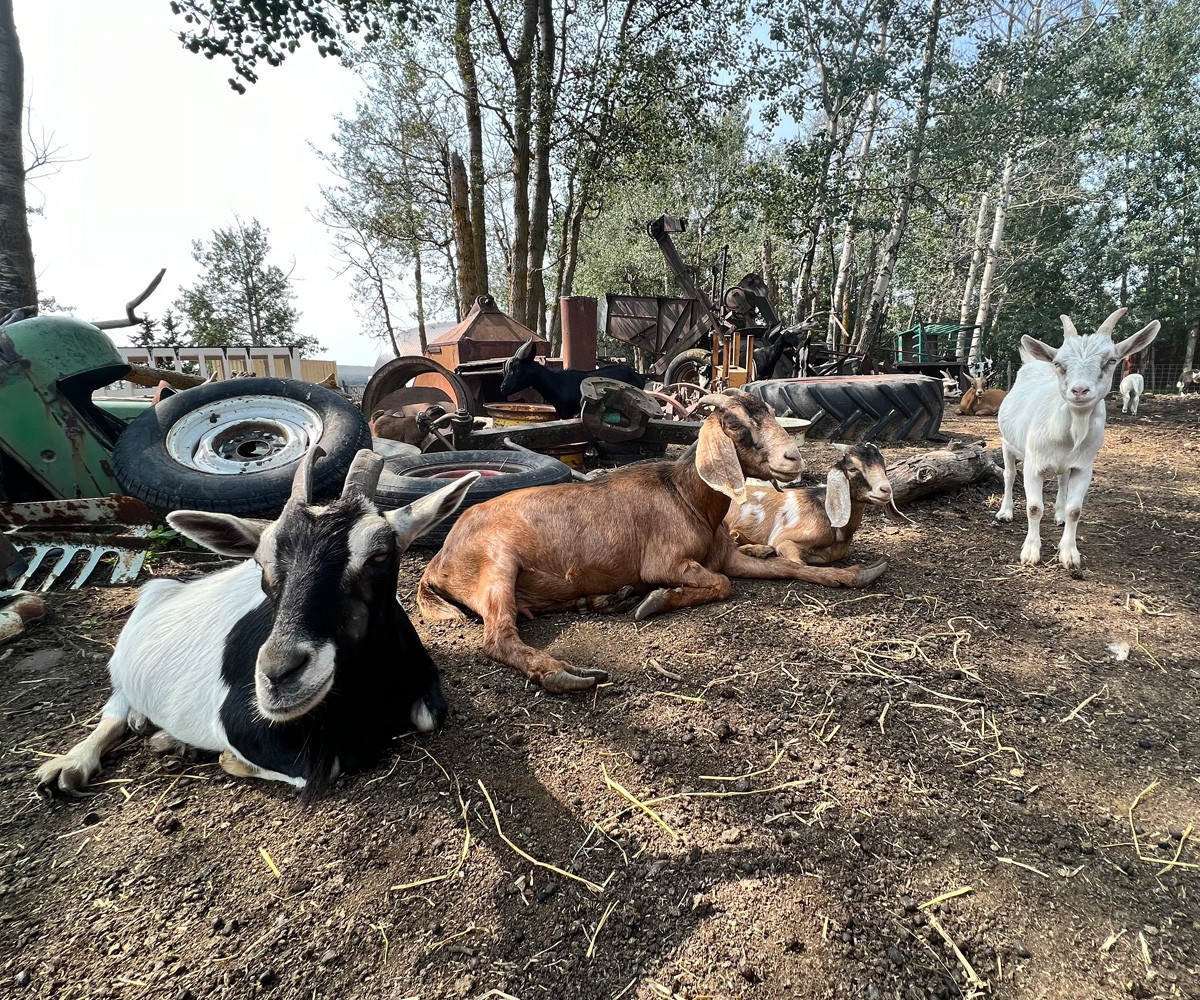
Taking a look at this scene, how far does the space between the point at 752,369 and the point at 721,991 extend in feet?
40.6

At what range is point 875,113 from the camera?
725 inches

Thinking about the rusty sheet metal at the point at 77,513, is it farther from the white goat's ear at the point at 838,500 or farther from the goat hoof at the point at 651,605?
the white goat's ear at the point at 838,500

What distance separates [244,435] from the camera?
15.0 ft

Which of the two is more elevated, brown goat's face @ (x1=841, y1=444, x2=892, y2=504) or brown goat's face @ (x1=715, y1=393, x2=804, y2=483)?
brown goat's face @ (x1=715, y1=393, x2=804, y2=483)

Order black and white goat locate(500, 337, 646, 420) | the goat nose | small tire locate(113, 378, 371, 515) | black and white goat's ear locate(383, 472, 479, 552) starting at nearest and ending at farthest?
1. the goat nose
2. black and white goat's ear locate(383, 472, 479, 552)
3. small tire locate(113, 378, 371, 515)
4. black and white goat locate(500, 337, 646, 420)

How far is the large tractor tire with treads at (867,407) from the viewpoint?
857 centimetres

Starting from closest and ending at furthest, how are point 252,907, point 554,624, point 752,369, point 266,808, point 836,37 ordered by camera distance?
1. point 252,907
2. point 266,808
3. point 554,624
4. point 752,369
5. point 836,37

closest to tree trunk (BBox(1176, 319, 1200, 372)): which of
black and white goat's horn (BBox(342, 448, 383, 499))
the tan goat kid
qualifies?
the tan goat kid

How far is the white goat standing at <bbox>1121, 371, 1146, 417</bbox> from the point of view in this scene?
44.2 feet

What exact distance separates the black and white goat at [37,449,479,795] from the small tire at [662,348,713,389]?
38.3 feet

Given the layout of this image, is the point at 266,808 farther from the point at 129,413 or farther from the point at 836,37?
the point at 836,37

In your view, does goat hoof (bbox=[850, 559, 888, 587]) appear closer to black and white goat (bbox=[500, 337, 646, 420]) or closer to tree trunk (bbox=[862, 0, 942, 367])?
black and white goat (bbox=[500, 337, 646, 420])

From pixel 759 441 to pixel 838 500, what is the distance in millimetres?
875

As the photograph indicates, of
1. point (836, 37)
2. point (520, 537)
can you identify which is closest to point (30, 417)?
point (520, 537)
